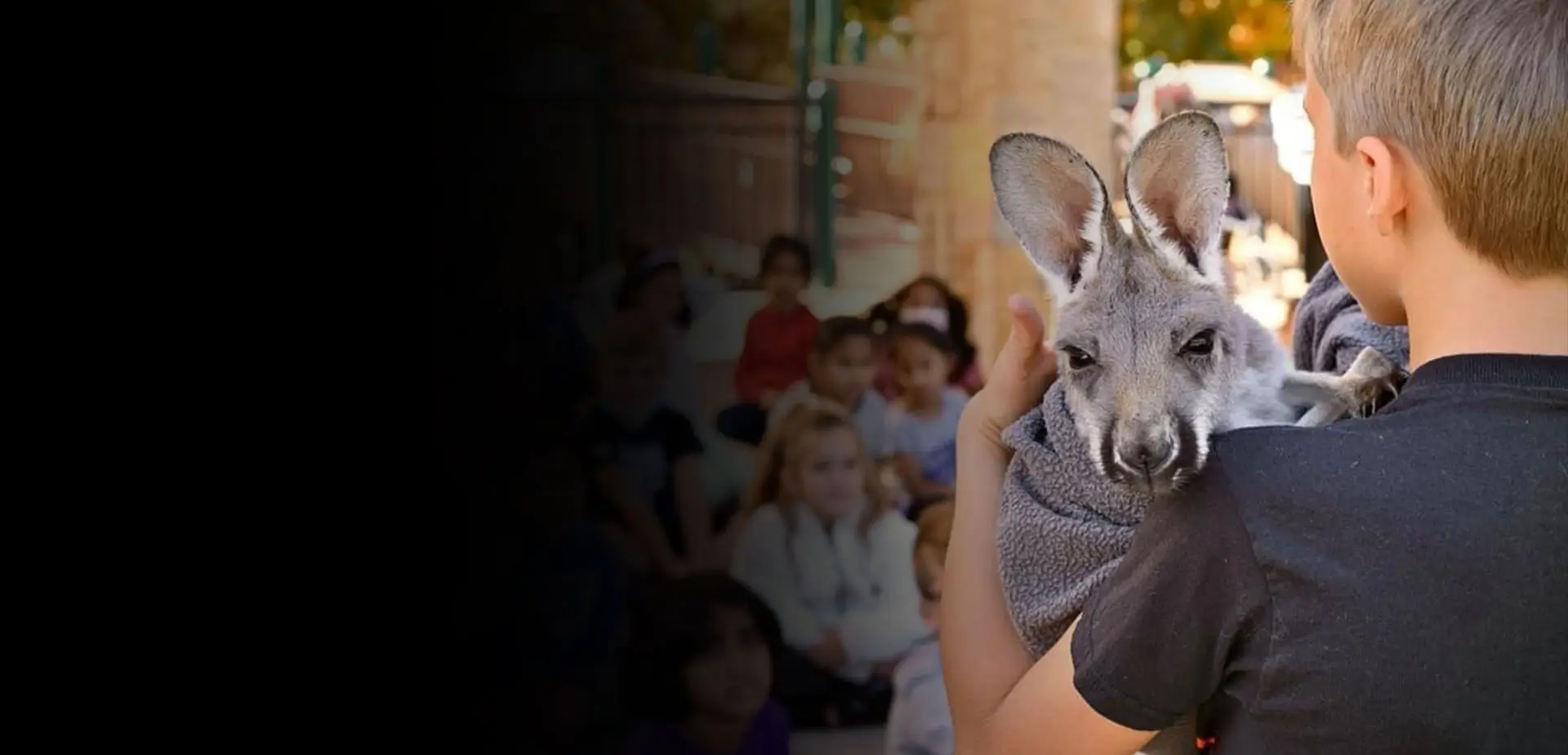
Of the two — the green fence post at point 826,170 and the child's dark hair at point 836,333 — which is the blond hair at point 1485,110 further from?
the green fence post at point 826,170

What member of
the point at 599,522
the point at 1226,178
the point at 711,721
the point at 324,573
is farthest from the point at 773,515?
the point at 1226,178

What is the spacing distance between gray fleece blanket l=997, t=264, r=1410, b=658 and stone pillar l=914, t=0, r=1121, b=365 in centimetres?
501

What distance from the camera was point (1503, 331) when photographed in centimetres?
122

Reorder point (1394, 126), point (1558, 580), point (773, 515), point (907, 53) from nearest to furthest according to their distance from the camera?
point (1558, 580)
point (1394, 126)
point (773, 515)
point (907, 53)

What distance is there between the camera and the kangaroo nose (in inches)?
50.6

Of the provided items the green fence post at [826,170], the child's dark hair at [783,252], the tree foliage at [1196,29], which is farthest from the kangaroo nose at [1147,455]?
the tree foliage at [1196,29]

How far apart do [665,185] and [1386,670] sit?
7.62 metres

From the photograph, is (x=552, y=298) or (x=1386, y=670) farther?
(x=552, y=298)

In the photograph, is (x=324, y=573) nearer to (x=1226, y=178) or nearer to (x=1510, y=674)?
(x=1226, y=178)

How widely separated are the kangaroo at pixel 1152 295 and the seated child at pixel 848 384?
3.38m

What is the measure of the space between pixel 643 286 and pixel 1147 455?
382 cm

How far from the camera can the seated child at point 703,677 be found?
380 centimetres

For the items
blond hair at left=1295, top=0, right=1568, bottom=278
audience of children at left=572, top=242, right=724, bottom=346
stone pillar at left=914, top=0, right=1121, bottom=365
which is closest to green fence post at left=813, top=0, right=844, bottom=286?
stone pillar at left=914, top=0, right=1121, bottom=365

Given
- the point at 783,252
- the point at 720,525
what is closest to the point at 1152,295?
the point at 720,525
